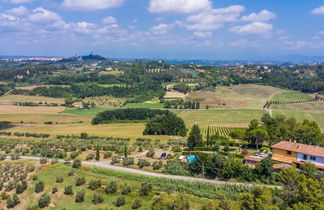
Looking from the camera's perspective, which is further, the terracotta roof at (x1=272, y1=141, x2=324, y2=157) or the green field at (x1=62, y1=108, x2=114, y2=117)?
the green field at (x1=62, y1=108, x2=114, y2=117)

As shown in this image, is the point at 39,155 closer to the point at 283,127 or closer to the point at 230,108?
the point at 283,127

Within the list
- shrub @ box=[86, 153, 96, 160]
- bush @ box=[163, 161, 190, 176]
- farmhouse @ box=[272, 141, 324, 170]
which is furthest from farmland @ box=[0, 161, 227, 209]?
farmhouse @ box=[272, 141, 324, 170]

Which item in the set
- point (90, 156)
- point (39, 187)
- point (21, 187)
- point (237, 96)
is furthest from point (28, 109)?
point (237, 96)

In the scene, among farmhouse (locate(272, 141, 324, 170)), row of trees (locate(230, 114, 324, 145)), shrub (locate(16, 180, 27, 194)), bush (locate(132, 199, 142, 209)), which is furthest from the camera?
row of trees (locate(230, 114, 324, 145))

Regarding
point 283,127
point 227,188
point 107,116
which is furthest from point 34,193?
point 107,116

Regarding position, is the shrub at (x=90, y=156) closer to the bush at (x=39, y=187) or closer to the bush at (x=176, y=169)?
the bush at (x=39, y=187)

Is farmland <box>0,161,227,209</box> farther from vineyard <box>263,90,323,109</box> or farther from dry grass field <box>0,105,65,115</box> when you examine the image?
vineyard <box>263,90,323,109</box>

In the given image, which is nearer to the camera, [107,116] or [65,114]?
[107,116]
